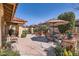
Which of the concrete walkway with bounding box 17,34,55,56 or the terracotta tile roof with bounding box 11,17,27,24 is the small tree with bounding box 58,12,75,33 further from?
the terracotta tile roof with bounding box 11,17,27,24

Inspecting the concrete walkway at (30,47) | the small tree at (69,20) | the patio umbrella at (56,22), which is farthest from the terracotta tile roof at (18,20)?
the small tree at (69,20)

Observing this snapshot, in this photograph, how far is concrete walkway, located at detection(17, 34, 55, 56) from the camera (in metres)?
4.93

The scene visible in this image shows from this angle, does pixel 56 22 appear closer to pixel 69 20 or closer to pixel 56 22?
pixel 56 22

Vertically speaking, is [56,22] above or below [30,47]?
above

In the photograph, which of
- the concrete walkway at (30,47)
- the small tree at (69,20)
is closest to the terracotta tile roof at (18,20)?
the concrete walkway at (30,47)

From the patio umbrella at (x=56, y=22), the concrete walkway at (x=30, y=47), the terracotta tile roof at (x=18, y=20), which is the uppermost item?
the terracotta tile roof at (x=18, y=20)

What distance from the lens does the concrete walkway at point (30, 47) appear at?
4926 millimetres

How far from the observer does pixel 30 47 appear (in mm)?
4941

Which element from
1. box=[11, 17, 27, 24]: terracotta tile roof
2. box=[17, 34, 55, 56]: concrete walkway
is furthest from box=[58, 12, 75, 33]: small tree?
box=[11, 17, 27, 24]: terracotta tile roof

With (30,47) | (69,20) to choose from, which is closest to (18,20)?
(30,47)

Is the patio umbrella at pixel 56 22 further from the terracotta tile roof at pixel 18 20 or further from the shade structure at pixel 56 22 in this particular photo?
the terracotta tile roof at pixel 18 20

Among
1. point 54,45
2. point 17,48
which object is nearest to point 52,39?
point 54,45

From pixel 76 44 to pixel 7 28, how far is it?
0.75 m

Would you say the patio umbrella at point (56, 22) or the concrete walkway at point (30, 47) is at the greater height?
the patio umbrella at point (56, 22)
